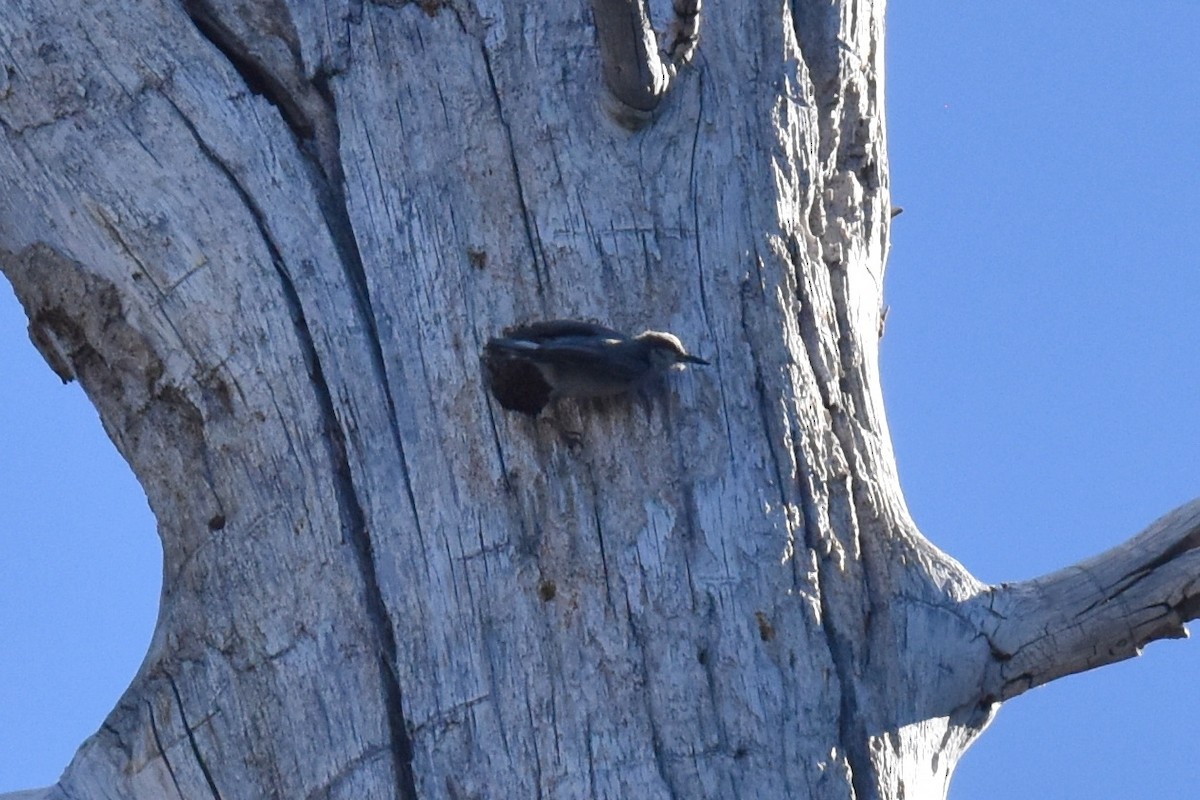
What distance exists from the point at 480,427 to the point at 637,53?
1.77 feet

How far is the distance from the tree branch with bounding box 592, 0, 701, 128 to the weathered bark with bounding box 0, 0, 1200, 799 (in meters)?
0.04

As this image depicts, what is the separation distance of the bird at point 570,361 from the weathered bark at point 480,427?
1.5 inches

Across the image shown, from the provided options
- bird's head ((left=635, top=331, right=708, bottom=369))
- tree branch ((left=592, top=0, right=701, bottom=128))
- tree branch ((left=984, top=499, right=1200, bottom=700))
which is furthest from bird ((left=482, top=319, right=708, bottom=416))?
tree branch ((left=984, top=499, right=1200, bottom=700))

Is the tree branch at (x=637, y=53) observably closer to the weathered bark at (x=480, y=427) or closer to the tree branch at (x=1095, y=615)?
the weathered bark at (x=480, y=427)

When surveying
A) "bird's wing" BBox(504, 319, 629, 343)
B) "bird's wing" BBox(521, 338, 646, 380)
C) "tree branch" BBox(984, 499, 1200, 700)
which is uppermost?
"bird's wing" BBox(504, 319, 629, 343)

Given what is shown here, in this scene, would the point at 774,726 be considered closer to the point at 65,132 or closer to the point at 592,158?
the point at 592,158

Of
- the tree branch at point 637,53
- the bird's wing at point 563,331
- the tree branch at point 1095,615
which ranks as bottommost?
the tree branch at point 1095,615

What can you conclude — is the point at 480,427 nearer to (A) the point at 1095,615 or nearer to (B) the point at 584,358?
(B) the point at 584,358

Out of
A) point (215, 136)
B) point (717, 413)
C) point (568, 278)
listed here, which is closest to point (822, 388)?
point (717, 413)

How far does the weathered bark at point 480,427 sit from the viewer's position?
6.28 feet

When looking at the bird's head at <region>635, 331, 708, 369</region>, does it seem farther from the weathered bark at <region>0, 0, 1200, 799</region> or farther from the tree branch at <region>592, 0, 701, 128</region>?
the tree branch at <region>592, 0, 701, 128</region>

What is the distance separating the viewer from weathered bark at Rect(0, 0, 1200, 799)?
6.28 feet

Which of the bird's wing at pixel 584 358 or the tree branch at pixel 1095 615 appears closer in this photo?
the bird's wing at pixel 584 358

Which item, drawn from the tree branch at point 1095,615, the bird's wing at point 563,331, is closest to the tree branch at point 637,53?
the bird's wing at point 563,331
